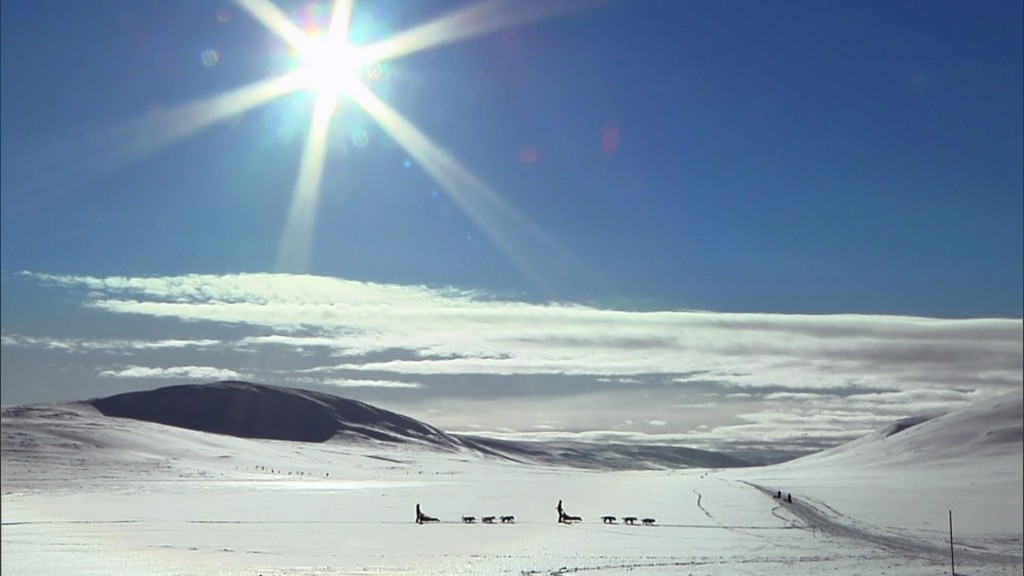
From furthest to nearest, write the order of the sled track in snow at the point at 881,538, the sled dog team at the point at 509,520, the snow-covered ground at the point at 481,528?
the sled dog team at the point at 509,520
the sled track in snow at the point at 881,538
the snow-covered ground at the point at 481,528

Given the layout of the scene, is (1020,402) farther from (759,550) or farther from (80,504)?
(80,504)

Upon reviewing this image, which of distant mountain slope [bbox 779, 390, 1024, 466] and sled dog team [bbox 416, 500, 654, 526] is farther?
distant mountain slope [bbox 779, 390, 1024, 466]

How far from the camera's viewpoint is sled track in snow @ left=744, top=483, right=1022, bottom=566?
24422mm

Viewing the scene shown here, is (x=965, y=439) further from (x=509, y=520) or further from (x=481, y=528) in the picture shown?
(x=481, y=528)

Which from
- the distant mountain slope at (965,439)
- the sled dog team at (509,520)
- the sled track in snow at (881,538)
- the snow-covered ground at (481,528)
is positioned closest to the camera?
the snow-covered ground at (481,528)

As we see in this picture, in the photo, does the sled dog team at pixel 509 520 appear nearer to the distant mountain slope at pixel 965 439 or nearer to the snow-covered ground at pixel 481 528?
the snow-covered ground at pixel 481 528

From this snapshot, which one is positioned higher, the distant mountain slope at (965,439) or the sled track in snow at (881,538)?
the distant mountain slope at (965,439)

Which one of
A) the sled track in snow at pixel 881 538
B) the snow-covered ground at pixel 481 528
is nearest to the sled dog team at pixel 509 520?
the snow-covered ground at pixel 481 528

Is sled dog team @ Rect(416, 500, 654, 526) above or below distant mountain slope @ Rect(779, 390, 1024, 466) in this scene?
below

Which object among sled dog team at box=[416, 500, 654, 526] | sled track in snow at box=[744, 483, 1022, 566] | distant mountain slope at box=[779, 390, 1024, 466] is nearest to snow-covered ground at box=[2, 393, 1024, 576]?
sled track in snow at box=[744, 483, 1022, 566]

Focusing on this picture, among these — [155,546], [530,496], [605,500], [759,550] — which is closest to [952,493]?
[605,500]

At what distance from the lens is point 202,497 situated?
4353 centimetres

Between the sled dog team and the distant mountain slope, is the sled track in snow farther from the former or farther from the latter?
the distant mountain slope

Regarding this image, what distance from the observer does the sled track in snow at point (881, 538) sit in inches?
961
